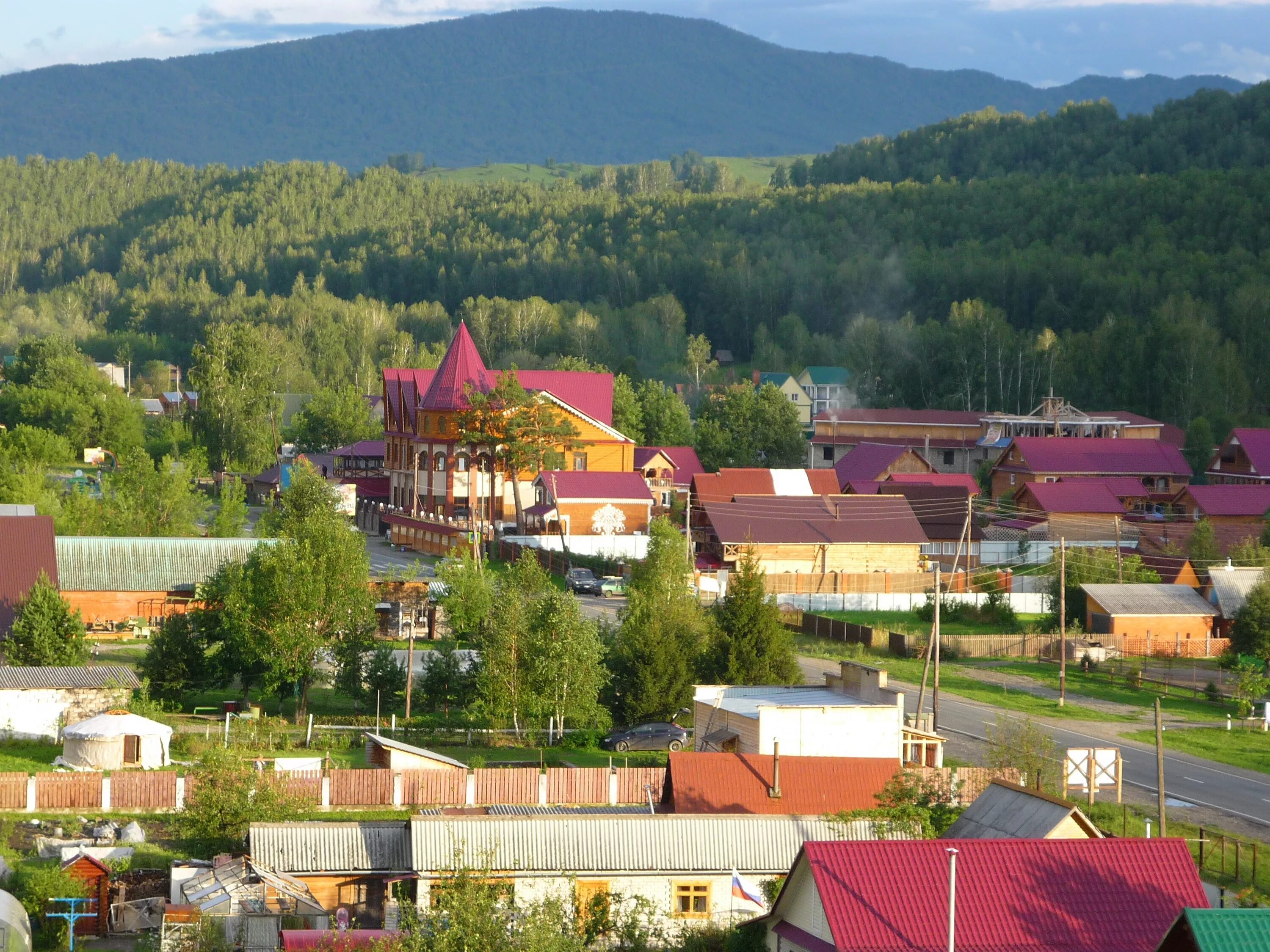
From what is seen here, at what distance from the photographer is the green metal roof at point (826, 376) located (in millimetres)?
120938

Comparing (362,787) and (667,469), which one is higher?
(667,469)

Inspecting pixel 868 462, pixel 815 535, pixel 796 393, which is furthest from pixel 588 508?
pixel 796 393

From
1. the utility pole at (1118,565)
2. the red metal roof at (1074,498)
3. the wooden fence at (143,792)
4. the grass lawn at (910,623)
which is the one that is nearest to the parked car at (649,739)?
the wooden fence at (143,792)

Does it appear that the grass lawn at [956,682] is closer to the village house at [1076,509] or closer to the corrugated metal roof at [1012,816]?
the corrugated metal roof at [1012,816]

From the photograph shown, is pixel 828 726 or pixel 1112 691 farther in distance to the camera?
pixel 1112 691

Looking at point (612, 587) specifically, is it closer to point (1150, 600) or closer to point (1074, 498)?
point (1150, 600)

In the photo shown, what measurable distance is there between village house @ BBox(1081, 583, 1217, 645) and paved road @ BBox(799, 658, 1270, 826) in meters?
10.7

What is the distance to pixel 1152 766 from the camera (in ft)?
105

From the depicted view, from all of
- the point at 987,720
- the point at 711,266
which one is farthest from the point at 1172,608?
the point at 711,266

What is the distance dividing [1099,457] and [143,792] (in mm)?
57879

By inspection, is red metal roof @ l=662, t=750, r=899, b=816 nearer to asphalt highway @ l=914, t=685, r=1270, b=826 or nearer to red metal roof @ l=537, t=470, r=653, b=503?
asphalt highway @ l=914, t=685, r=1270, b=826

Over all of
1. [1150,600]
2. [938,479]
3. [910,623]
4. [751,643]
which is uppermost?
[938,479]

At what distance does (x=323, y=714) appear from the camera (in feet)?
119

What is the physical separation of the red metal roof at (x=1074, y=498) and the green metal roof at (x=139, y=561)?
3510cm
